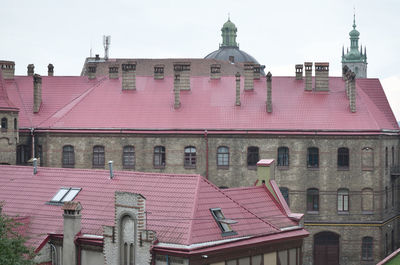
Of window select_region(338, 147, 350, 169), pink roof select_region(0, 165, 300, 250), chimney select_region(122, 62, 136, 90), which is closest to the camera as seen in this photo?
pink roof select_region(0, 165, 300, 250)

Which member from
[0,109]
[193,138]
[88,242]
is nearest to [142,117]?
[193,138]

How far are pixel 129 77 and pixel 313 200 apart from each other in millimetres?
17598

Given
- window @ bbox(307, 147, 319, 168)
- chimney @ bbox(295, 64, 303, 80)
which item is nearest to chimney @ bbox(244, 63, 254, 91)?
chimney @ bbox(295, 64, 303, 80)

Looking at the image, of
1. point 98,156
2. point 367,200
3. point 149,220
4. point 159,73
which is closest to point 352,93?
point 367,200

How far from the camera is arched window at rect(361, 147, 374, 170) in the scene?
5081 centimetres

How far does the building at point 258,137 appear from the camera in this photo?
5059 centimetres

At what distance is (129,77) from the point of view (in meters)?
56.4

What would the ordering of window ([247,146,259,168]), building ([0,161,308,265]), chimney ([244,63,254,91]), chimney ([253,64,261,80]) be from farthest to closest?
chimney ([253,64,261,80]), chimney ([244,63,254,91]), window ([247,146,259,168]), building ([0,161,308,265])

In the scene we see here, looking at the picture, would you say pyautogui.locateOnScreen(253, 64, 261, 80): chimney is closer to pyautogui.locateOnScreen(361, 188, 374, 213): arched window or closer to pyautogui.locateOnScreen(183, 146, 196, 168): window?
pyautogui.locateOnScreen(183, 146, 196, 168): window

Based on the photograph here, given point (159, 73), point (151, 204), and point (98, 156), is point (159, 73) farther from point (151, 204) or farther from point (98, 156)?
point (151, 204)

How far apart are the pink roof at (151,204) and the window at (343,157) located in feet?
55.5

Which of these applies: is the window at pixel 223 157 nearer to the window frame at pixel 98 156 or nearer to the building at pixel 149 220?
the window frame at pixel 98 156

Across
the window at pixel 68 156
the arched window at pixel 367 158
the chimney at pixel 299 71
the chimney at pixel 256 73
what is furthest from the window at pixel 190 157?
the arched window at pixel 367 158

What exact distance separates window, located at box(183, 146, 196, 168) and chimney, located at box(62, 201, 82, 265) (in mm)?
21330
